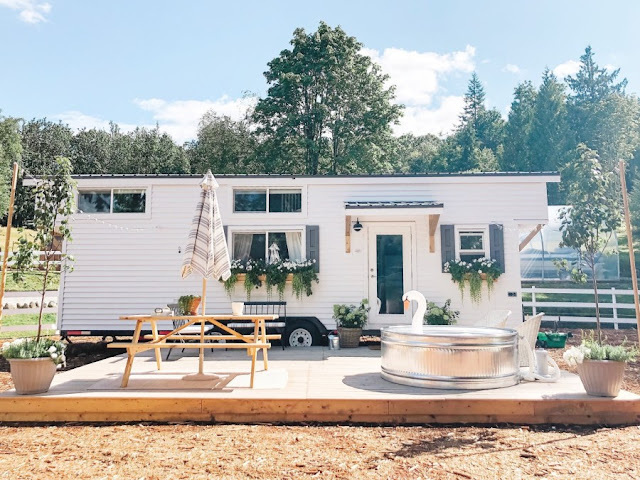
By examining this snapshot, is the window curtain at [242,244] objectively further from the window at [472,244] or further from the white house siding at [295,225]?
the window at [472,244]

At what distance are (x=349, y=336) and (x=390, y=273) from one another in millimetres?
1500

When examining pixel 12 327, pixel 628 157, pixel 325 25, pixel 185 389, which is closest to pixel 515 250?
pixel 185 389

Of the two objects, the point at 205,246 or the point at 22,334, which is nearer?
the point at 205,246

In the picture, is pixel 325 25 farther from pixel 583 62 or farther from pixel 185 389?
pixel 583 62

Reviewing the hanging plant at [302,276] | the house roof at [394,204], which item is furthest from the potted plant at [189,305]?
the house roof at [394,204]

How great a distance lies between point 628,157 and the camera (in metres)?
29.7

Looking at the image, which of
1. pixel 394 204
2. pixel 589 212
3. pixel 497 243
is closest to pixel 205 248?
pixel 394 204

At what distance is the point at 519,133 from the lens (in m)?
32.1

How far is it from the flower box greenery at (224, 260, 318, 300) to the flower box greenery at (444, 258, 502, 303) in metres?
2.58

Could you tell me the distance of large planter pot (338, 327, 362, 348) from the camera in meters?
7.69

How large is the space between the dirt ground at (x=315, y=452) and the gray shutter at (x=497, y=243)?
183 inches

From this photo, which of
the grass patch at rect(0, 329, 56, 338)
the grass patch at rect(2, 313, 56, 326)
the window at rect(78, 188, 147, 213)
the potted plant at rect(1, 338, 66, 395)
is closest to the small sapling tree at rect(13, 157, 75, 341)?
the potted plant at rect(1, 338, 66, 395)

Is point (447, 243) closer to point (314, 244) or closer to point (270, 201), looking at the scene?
point (314, 244)

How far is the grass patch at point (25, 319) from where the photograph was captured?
11.2 metres
